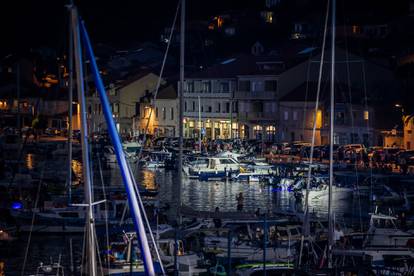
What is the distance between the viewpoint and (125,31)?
122312mm

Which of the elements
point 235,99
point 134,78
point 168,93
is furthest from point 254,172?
point 134,78

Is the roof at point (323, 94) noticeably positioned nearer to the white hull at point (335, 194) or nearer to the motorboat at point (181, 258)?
the white hull at point (335, 194)

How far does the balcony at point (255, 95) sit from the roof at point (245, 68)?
1.25 m

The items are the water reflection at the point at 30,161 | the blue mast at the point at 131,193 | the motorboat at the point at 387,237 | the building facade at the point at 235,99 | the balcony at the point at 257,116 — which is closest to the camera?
the blue mast at the point at 131,193

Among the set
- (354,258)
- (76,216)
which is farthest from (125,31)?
(354,258)

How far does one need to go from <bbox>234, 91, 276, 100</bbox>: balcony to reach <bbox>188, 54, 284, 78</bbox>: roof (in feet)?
4.10

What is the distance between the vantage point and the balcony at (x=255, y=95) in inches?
2495

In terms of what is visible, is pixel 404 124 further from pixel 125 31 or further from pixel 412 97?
pixel 125 31

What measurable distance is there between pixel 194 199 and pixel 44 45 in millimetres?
80342

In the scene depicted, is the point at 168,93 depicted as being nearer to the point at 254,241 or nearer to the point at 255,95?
the point at 255,95

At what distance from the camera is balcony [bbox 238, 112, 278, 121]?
63.0 m

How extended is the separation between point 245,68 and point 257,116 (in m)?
4.14

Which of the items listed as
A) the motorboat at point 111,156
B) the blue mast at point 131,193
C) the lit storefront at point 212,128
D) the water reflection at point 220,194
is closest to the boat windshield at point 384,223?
the water reflection at point 220,194

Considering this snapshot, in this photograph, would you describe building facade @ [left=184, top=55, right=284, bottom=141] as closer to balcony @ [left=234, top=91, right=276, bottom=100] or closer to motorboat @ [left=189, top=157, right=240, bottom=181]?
balcony @ [left=234, top=91, right=276, bottom=100]
